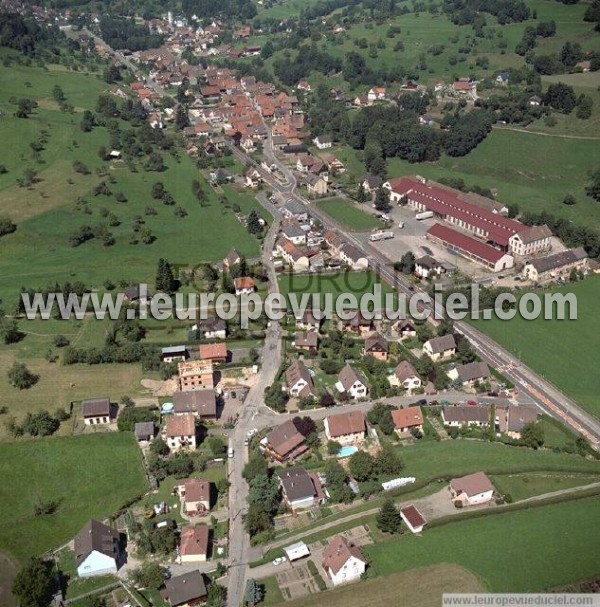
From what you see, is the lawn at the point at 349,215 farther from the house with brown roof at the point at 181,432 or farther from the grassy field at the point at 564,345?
the house with brown roof at the point at 181,432

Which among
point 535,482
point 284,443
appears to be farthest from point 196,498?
point 535,482

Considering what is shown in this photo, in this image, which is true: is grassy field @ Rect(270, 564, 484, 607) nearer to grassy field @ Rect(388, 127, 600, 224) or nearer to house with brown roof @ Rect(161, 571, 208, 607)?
house with brown roof @ Rect(161, 571, 208, 607)

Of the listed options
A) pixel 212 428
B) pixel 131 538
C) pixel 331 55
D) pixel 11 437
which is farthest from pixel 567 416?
pixel 331 55

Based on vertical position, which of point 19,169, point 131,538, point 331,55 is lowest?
point 131,538

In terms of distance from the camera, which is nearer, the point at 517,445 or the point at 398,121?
the point at 517,445

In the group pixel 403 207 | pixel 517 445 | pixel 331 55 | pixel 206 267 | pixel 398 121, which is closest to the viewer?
pixel 517 445

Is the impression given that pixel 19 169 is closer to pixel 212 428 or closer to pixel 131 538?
pixel 212 428
